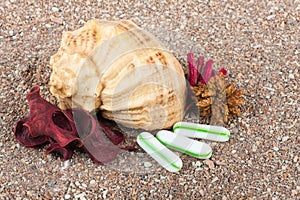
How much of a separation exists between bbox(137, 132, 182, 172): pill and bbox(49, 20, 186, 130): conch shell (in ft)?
0.25

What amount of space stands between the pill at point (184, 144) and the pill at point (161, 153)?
0.10 ft

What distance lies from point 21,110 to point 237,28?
1.15 metres

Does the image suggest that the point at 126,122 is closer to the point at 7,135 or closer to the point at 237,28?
the point at 7,135

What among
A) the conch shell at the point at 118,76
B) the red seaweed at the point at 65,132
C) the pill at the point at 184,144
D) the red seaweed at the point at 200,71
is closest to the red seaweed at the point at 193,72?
the red seaweed at the point at 200,71

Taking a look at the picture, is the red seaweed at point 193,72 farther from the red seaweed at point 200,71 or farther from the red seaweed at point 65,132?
the red seaweed at point 65,132

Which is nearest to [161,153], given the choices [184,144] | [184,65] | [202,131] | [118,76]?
[184,144]

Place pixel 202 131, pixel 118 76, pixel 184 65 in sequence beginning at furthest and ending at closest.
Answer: pixel 184 65 < pixel 202 131 < pixel 118 76

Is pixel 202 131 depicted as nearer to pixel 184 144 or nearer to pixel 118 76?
pixel 184 144

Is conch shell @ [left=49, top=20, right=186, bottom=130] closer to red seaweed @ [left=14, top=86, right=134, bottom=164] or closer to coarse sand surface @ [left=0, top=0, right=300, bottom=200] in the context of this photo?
red seaweed @ [left=14, top=86, right=134, bottom=164]

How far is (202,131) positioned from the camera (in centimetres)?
238

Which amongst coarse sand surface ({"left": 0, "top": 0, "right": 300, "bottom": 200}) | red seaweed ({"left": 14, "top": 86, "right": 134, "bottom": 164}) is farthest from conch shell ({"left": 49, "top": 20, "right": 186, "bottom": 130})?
coarse sand surface ({"left": 0, "top": 0, "right": 300, "bottom": 200})

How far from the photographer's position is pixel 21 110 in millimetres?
2473

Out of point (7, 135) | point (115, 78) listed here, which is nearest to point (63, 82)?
point (115, 78)

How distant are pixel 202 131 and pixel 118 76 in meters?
0.42
